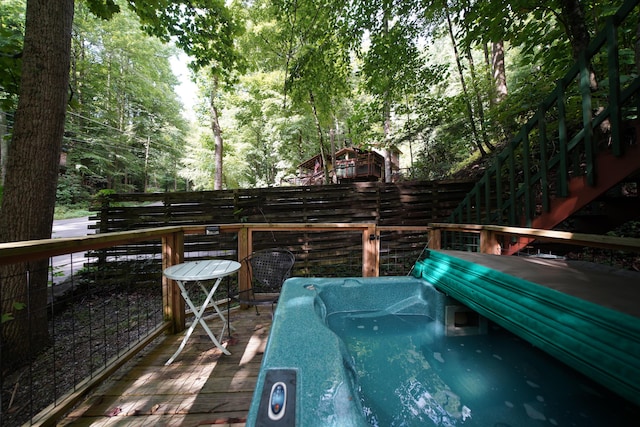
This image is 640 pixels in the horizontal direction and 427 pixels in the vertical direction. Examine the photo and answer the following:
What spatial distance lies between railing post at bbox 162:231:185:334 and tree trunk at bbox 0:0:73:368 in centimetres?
125

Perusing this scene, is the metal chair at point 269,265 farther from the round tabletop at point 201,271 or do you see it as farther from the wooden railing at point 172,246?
the round tabletop at point 201,271

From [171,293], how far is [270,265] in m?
0.98

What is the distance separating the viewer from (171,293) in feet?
7.65

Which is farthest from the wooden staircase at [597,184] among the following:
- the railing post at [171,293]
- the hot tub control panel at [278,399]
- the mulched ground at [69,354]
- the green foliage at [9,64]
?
the green foliage at [9,64]

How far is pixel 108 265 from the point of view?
14.8 ft

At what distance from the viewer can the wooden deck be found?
4.45 ft

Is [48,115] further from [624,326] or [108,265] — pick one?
[624,326]

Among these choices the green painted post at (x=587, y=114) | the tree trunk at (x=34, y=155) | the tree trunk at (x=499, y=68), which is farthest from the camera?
the tree trunk at (x=499, y=68)

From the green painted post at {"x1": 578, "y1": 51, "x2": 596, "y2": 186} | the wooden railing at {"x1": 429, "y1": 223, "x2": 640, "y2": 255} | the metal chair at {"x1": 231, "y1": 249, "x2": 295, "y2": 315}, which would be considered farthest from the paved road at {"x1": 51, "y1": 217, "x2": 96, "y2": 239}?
the green painted post at {"x1": 578, "y1": 51, "x2": 596, "y2": 186}

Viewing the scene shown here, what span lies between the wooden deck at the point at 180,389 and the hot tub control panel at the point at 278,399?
0.70 metres

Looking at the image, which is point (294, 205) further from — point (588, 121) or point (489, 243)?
point (588, 121)

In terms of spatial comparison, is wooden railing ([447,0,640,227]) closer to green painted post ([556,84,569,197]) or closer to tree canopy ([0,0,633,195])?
green painted post ([556,84,569,197])

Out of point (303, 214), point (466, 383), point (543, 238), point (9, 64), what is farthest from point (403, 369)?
point (9, 64)

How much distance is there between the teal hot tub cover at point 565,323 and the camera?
853 millimetres
